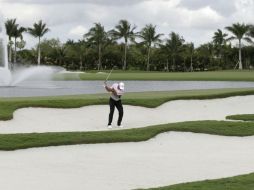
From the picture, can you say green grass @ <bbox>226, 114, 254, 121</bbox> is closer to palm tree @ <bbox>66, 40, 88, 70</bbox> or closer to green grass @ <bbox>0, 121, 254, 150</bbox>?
green grass @ <bbox>0, 121, 254, 150</bbox>

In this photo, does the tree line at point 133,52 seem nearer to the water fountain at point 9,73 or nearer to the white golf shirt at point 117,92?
the water fountain at point 9,73

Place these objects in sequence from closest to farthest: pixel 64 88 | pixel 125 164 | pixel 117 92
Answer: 1. pixel 125 164
2. pixel 117 92
3. pixel 64 88

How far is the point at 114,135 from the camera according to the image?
17.7m

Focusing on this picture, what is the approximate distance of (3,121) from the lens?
808 inches

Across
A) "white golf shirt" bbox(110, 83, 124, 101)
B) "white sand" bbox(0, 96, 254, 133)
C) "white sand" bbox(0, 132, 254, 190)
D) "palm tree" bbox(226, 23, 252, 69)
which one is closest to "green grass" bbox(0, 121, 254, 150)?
"white sand" bbox(0, 132, 254, 190)

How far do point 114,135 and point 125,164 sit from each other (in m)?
3.42

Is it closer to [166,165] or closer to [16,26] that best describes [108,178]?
[166,165]

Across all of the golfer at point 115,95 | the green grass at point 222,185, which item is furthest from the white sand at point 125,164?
the golfer at point 115,95

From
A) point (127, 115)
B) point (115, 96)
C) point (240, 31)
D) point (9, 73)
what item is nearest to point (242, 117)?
point (127, 115)

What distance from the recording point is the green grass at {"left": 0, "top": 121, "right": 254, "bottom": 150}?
16.2 m

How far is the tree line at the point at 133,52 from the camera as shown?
408 feet

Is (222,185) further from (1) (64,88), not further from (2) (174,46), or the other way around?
(2) (174,46)

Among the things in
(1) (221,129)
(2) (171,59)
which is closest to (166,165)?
(1) (221,129)

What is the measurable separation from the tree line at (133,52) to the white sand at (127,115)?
3661 inches
